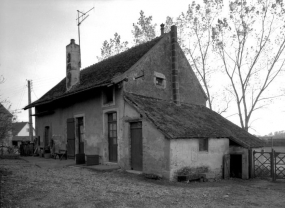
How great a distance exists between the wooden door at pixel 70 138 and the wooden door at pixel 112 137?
10.8ft

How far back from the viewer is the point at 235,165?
A: 548 inches

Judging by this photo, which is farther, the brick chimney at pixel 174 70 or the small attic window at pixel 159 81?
the brick chimney at pixel 174 70

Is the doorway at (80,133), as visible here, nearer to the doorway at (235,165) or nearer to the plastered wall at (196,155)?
the plastered wall at (196,155)

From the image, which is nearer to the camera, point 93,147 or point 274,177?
point 274,177

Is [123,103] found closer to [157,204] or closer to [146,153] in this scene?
[146,153]

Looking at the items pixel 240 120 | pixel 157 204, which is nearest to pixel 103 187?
pixel 157 204

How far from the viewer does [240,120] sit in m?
23.4

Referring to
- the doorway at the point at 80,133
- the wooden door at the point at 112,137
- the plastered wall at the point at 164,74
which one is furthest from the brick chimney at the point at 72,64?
the plastered wall at the point at 164,74

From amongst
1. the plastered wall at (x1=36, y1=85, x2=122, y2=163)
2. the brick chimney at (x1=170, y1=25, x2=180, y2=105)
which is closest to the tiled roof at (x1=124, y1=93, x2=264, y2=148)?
the brick chimney at (x1=170, y1=25, x2=180, y2=105)

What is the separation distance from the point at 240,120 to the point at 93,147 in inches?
562

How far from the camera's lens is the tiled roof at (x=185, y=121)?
1137cm

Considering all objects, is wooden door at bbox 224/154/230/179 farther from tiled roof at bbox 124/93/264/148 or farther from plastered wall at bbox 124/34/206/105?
plastered wall at bbox 124/34/206/105

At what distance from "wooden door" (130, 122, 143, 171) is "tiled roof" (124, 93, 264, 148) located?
1.01 meters

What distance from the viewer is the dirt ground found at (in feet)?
22.6
